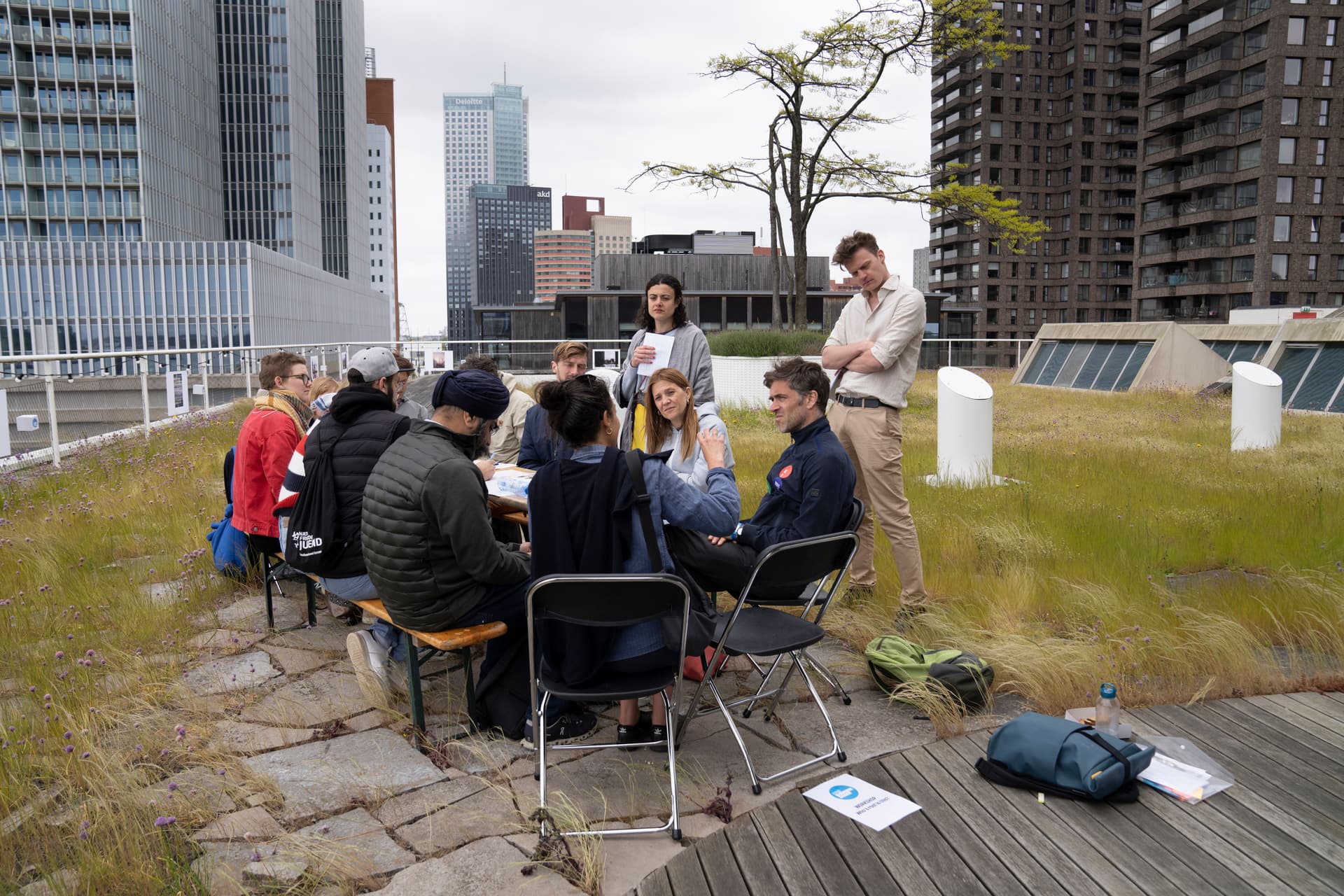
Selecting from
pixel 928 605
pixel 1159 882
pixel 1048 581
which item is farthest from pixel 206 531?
pixel 1159 882

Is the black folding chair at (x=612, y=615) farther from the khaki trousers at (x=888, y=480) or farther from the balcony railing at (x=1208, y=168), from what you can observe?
the balcony railing at (x=1208, y=168)

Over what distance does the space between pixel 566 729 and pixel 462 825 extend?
79 centimetres

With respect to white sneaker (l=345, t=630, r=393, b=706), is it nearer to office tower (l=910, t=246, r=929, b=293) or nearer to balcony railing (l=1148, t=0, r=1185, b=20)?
balcony railing (l=1148, t=0, r=1185, b=20)

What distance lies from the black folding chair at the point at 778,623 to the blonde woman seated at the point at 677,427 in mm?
856

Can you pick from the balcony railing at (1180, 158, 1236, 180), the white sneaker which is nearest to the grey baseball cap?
the white sneaker

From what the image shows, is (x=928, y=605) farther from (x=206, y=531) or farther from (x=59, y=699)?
(x=206, y=531)

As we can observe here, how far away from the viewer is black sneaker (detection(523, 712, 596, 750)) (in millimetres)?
3691

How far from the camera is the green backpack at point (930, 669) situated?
12.6 ft

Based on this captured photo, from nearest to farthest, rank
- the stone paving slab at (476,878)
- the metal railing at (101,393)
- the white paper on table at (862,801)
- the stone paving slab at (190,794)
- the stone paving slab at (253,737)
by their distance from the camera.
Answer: the stone paving slab at (476,878)
the white paper on table at (862,801)
the stone paving slab at (190,794)
the stone paving slab at (253,737)
the metal railing at (101,393)

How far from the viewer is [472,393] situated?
367 cm

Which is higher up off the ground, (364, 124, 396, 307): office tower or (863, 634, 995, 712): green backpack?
(364, 124, 396, 307): office tower

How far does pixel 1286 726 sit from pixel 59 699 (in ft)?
15.7

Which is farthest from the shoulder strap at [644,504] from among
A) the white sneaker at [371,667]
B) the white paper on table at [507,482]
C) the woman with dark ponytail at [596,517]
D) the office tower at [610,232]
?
the office tower at [610,232]

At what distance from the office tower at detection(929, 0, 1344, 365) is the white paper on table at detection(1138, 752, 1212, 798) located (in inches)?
1202
